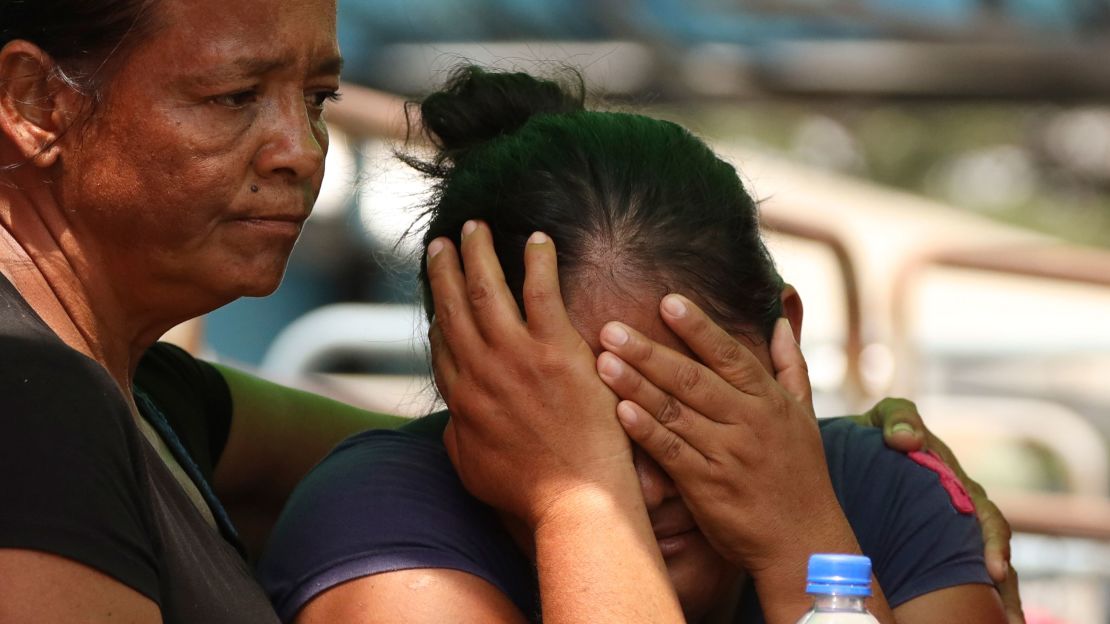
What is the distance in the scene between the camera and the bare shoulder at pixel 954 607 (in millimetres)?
1959

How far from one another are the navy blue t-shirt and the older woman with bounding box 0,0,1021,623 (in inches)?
4.1

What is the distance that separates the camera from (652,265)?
1907 millimetres

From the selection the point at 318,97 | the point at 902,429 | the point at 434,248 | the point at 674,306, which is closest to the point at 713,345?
the point at 674,306

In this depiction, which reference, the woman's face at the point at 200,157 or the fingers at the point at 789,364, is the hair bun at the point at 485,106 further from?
the fingers at the point at 789,364

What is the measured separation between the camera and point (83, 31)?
1727mm

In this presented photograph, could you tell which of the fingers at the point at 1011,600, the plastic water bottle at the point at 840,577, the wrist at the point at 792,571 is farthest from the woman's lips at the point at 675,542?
the fingers at the point at 1011,600

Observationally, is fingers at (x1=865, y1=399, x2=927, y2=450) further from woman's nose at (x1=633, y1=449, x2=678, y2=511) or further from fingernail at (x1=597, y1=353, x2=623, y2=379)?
fingernail at (x1=597, y1=353, x2=623, y2=379)

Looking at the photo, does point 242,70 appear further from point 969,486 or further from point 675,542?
point 969,486

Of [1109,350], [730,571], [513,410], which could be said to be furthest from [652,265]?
[1109,350]

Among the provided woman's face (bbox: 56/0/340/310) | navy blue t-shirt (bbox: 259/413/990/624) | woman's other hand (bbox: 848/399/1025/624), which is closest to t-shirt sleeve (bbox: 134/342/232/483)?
navy blue t-shirt (bbox: 259/413/990/624)

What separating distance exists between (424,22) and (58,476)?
8686 mm

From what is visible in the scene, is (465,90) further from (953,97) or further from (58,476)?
(953,97)

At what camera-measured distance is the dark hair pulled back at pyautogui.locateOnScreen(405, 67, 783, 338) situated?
192cm

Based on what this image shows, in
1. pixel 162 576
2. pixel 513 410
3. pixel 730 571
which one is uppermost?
pixel 513 410
